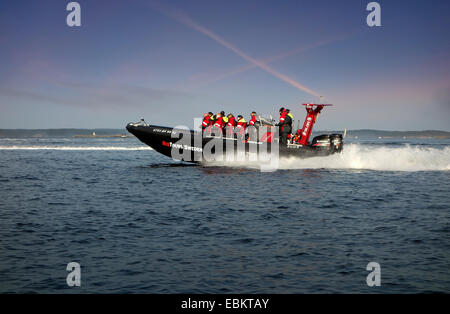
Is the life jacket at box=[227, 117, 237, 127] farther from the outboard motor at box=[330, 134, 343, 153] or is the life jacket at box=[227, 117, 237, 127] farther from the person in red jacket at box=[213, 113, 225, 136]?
the outboard motor at box=[330, 134, 343, 153]

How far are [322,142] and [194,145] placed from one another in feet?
21.1

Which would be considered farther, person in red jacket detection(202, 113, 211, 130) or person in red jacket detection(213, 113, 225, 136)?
person in red jacket detection(202, 113, 211, 130)

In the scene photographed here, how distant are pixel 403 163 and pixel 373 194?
12.8 meters

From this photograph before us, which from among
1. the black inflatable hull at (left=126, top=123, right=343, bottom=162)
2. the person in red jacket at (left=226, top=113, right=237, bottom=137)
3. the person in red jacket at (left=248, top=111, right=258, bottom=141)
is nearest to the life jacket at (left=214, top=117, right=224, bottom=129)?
the person in red jacket at (left=226, top=113, right=237, bottom=137)

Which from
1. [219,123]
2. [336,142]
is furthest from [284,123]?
[336,142]

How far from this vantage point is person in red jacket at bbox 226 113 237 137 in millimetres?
19406

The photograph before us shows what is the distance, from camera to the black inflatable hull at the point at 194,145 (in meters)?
19.4

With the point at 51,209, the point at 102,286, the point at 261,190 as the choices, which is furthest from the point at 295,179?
the point at 102,286

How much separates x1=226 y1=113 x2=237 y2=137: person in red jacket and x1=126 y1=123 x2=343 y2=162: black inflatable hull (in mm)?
318

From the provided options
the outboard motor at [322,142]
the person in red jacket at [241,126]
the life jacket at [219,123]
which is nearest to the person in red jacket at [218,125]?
the life jacket at [219,123]

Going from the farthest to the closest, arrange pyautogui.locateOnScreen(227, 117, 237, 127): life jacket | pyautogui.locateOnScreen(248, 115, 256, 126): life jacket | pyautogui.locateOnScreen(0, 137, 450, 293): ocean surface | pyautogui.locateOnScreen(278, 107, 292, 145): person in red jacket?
pyautogui.locateOnScreen(227, 117, 237, 127): life jacket → pyautogui.locateOnScreen(248, 115, 256, 126): life jacket → pyautogui.locateOnScreen(278, 107, 292, 145): person in red jacket → pyautogui.locateOnScreen(0, 137, 450, 293): ocean surface

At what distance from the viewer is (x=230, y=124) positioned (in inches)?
769

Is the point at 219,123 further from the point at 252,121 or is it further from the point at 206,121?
the point at 252,121
